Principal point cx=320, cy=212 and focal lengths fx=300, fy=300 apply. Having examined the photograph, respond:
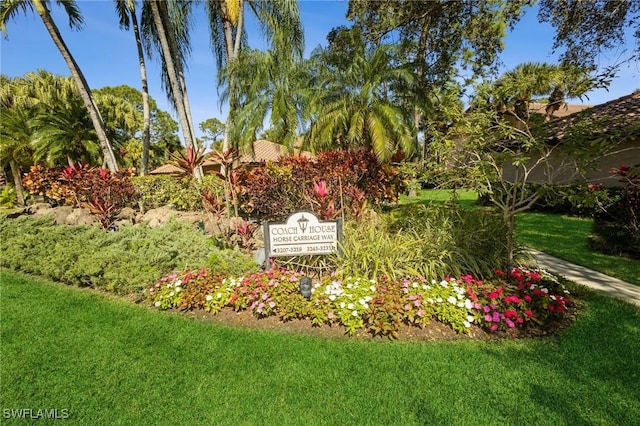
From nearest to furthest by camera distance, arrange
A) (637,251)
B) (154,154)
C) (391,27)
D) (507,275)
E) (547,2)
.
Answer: (507,275), (637,251), (547,2), (391,27), (154,154)

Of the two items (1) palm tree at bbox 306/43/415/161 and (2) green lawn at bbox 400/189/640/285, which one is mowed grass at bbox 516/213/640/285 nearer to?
(2) green lawn at bbox 400/189/640/285

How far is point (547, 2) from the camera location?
22.6ft

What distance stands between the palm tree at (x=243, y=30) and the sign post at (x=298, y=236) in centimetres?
1151

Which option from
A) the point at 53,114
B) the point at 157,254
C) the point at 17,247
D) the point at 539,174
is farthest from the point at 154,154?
the point at 539,174

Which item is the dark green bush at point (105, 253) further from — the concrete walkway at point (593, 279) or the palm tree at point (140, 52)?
the palm tree at point (140, 52)

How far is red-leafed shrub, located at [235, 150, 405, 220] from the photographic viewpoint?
7195 mm

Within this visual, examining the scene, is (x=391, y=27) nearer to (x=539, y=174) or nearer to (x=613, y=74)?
(x=613, y=74)

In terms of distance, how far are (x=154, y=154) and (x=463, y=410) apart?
35973 mm

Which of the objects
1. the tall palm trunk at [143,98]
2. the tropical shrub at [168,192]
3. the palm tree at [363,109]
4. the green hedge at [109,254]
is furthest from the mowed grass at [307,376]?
the tall palm trunk at [143,98]

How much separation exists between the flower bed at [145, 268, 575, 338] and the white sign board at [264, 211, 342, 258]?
36 cm

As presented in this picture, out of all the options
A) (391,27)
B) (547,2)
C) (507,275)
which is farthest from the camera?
(391,27)

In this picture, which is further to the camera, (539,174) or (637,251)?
(539,174)

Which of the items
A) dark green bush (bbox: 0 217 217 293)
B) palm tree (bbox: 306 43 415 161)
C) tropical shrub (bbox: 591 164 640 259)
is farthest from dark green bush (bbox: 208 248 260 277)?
tropical shrub (bbox: 591 164 640 259)

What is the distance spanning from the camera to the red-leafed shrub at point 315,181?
720cm
